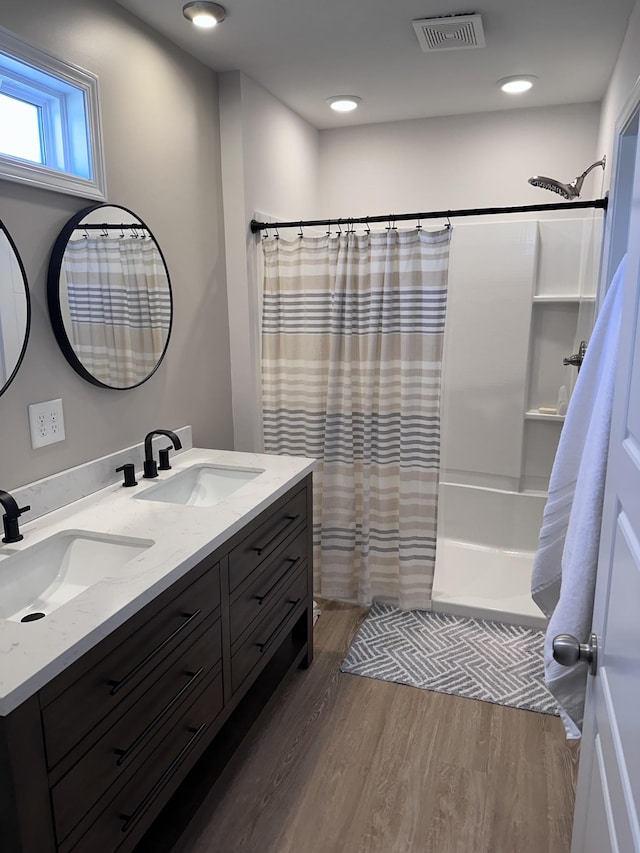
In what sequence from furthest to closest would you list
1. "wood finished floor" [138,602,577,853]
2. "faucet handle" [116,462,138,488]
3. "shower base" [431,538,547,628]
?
1. "shower base" [431,538,547,628]
2. "faucet handle" [116,462,138,488]
3. "wood finished floor" [138,602,577,853]

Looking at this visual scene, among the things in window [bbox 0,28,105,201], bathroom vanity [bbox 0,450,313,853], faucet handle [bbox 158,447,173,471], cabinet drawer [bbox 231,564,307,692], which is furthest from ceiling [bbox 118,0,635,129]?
cabinet drawer [bbox 231,564,307,692]

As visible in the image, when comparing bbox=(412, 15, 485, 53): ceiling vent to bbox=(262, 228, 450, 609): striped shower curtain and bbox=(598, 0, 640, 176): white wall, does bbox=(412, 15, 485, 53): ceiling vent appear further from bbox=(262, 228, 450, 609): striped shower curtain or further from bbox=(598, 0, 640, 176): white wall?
bbox=(262, 228, 450, 609): striped shower curtain

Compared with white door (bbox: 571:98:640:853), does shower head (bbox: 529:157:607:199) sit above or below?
above

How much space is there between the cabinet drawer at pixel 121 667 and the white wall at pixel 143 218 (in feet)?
2.10

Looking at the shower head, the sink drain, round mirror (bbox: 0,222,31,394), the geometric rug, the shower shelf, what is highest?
the shower head

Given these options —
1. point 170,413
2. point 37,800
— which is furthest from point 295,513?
point 37,800

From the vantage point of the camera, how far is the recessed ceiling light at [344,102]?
3033 mm

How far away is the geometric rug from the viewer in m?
2.40

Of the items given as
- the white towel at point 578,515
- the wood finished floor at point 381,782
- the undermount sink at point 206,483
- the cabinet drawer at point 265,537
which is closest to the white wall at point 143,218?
the undermount sink at point 206,483

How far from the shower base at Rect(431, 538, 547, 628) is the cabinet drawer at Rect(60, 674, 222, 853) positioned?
157 centimetres

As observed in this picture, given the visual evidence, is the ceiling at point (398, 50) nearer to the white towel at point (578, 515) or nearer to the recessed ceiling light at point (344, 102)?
the recessed ceiling light at point (344, 102)

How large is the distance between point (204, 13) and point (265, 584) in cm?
199

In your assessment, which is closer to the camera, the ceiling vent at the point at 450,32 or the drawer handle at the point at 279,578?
the drawer handle at the point at 279,578

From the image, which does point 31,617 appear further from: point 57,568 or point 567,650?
point 567,650
